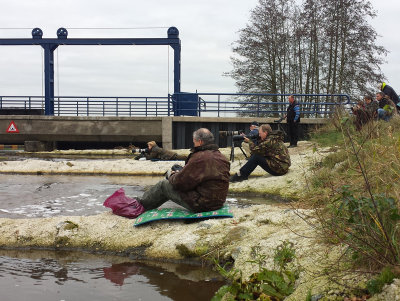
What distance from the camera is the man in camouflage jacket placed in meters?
10.9

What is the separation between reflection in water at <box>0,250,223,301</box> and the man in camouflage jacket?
5.59 m

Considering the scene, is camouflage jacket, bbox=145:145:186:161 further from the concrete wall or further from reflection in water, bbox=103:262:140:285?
reflection in water, bbox=103:262:140:285

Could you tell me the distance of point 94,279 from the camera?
5098mm

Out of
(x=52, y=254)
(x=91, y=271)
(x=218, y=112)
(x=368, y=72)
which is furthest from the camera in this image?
(x=368, y=72)

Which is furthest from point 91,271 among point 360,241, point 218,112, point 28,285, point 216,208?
point 218,112

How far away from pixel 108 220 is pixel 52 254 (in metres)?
0.98

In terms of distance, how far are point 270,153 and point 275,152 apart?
116 mm

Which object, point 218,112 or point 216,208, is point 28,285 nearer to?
point 216,208

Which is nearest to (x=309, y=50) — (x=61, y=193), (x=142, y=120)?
(x=142, y=120)

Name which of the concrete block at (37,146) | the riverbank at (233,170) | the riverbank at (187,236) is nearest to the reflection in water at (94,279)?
the riverbank at (187,236)

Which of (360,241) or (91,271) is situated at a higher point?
(360,241)

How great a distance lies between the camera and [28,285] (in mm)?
4852

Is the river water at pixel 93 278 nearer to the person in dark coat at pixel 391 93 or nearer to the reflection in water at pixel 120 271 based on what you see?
the reflection in water at pixel 120 271

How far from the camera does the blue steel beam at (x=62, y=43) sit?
2812cm
